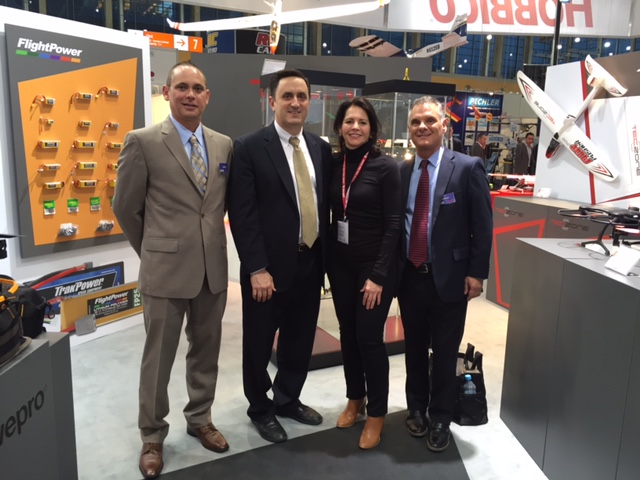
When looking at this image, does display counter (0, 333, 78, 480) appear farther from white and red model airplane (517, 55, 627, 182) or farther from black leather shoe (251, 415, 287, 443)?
white and red model airplane (517, 55, 627, 182)

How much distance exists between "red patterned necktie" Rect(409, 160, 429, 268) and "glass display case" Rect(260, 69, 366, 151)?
1.95m

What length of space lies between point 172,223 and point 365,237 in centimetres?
85

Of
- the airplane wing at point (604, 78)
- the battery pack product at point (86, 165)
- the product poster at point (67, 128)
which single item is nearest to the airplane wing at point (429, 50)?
the airplane wing at point (604, 78)

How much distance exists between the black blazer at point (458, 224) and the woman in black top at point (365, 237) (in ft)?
0.64

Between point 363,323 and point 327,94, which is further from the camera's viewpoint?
point 327,94

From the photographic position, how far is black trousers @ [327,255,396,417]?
2.39 m

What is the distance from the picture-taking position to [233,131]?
8898mm

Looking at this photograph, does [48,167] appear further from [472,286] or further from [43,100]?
[472,286]

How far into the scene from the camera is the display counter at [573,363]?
1815mm

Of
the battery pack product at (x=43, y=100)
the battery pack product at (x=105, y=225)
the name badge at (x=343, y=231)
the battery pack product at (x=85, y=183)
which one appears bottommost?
the battery pack product at (x=105, y=225)

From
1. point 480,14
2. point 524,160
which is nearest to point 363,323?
point 524,160

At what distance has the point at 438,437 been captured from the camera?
2508mm

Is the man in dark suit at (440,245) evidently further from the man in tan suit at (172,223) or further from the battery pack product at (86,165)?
the battery pack product at (86,165)

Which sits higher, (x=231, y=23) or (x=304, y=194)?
(x=231, y=23)
